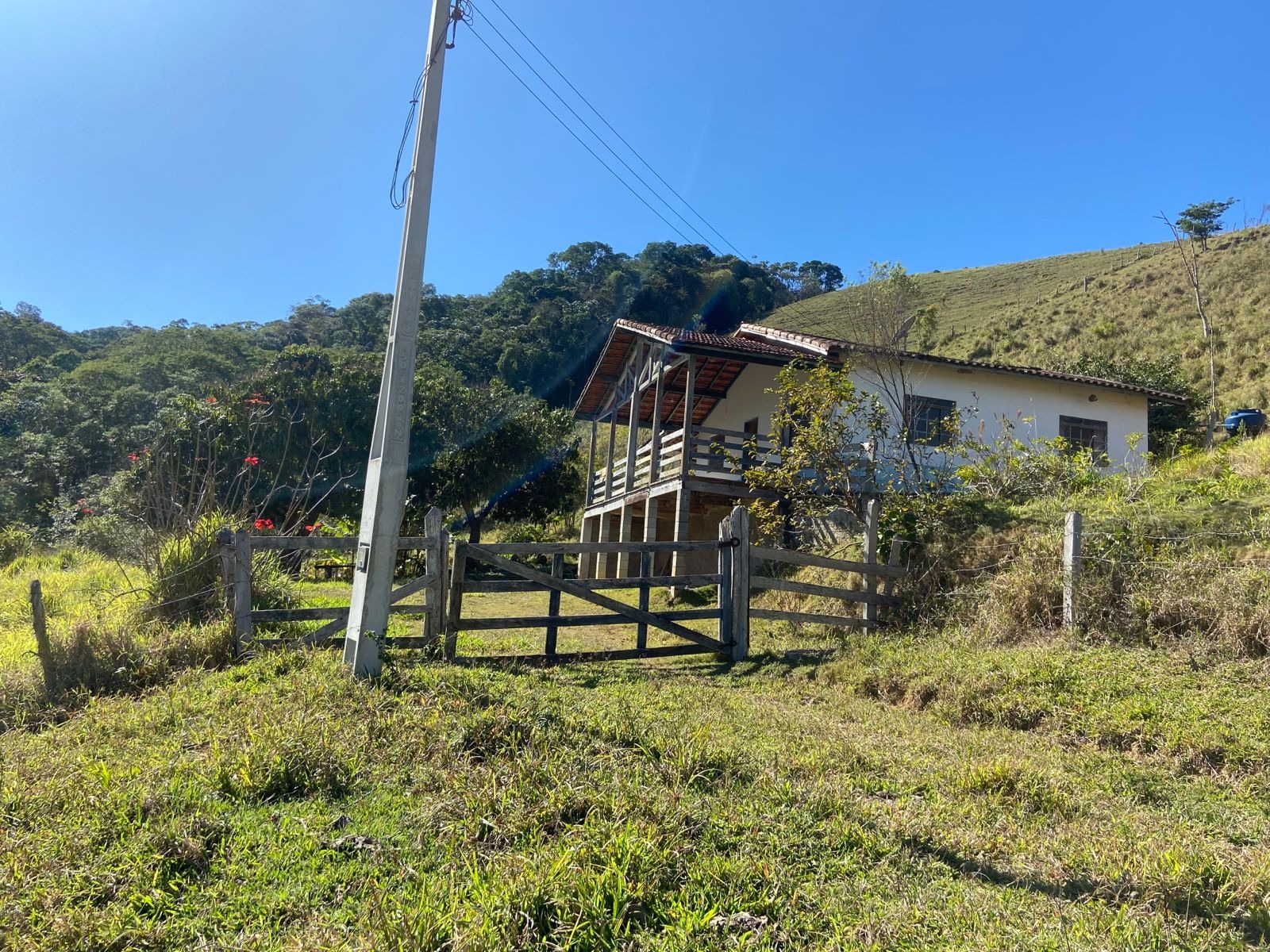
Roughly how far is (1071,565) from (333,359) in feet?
91.2

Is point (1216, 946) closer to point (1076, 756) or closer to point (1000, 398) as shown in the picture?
point (1076, 756)

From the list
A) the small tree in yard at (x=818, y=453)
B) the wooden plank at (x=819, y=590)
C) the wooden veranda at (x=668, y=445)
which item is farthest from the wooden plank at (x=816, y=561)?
the wooden veranda at (x=668, y=445)

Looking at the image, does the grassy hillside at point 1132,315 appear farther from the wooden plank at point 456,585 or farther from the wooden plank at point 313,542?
the wooden plank at point 313,542

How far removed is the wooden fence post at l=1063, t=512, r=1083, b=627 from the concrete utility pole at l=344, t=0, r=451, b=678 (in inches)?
255

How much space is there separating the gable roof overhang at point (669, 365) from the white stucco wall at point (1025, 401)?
1784 millimetres

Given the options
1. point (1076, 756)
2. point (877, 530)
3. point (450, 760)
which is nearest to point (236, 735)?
point (450, 760)

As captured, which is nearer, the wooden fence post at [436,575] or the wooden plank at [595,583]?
the wooden fence post at [436,575]

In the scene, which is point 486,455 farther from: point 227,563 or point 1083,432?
point 227,563

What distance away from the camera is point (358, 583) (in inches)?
255

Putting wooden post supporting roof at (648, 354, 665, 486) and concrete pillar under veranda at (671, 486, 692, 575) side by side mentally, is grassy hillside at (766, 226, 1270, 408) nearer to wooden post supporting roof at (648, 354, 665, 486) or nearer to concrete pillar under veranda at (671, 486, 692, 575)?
wooden post supporting roof at (648, 354, 665, 486)

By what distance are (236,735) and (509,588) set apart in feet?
13.5

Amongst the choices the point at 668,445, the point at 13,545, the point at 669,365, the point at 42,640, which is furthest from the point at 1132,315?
the point at 13,545

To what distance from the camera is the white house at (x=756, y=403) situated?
1669 centimetres

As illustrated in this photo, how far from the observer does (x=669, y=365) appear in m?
18.5
